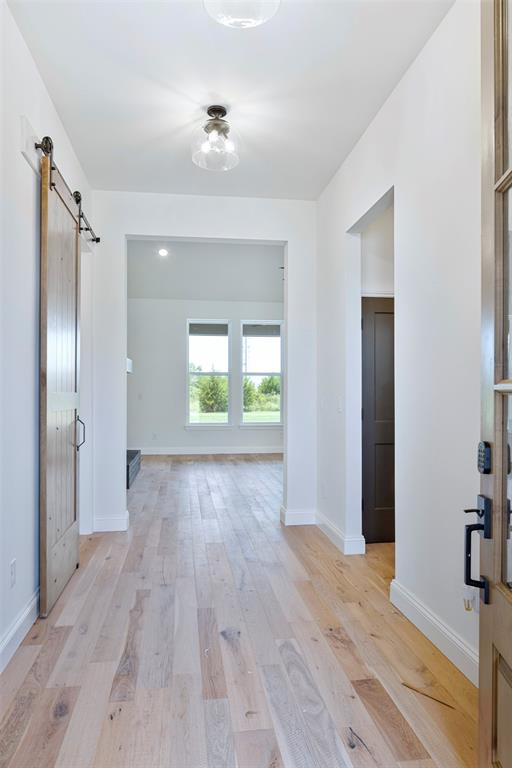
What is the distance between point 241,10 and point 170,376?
7574mm

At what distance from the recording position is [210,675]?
2070 millimetres

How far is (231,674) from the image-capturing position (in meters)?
2.08

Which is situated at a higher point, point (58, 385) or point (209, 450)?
point (58, 385)

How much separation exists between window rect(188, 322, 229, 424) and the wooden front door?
812 cm

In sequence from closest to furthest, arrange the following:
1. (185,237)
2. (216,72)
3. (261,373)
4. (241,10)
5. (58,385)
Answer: (241,10) → (216,72) → (58,385) → (185,237) → (261,373)

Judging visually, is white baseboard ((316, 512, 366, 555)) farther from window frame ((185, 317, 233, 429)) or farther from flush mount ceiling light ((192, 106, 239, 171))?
window frame ((185, 317, 233, 429))

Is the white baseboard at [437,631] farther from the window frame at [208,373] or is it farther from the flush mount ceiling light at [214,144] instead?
the window frame at [208,373]

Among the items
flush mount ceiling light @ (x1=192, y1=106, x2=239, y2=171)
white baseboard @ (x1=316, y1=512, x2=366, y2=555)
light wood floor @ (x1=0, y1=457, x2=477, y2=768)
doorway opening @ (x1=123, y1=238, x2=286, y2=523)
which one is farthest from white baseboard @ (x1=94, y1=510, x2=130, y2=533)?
doorway opening @ (x1=123, y1=238, x2=286, y2=523)

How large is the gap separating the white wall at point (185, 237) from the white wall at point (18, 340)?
5.10 ft

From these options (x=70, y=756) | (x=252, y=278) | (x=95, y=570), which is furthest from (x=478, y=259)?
(x=252, y=278)

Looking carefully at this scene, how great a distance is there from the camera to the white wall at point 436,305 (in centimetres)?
208

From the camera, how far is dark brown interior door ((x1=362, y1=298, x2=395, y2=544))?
3881 mm

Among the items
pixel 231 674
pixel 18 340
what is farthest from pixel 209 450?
pixel 231 674

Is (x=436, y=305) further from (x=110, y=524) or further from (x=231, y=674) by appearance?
(x=110, y=524)
